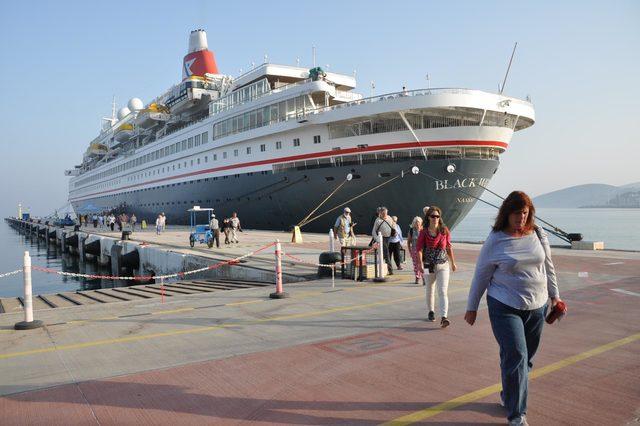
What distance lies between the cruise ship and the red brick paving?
16.2m

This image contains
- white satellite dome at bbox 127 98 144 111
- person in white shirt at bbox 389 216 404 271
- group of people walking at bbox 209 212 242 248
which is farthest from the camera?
white satellite dome at bbox 127 98 144 111

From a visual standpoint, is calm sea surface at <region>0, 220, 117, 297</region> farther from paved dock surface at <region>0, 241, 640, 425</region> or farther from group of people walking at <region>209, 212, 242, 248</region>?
paved dock surface at <region>0, 241, 640, 425</region>

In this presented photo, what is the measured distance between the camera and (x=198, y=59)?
47.9m

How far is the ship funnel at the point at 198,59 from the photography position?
156ft

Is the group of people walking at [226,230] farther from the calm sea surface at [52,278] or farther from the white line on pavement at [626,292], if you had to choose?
the white line on pavement at [626,292]

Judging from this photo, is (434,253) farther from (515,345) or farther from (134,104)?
(134,104)

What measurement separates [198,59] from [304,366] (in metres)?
49.0

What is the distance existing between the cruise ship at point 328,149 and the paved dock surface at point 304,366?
13829mm

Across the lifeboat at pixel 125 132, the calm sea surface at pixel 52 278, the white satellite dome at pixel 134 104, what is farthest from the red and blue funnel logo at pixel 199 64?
the white satellite dome at pixel 134 104

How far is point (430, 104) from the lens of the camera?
66.1 feet

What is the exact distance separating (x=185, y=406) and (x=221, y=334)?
229 centimetres

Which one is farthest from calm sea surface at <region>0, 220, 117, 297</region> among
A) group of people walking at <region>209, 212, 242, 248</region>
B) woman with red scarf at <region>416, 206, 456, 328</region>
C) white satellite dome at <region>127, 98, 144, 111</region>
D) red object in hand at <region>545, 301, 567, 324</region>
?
white satellite dome at <region>127, 98, 144, 111</region>

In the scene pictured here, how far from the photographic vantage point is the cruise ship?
68.4 feet

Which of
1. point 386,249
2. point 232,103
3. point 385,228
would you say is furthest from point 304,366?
point 232,103
